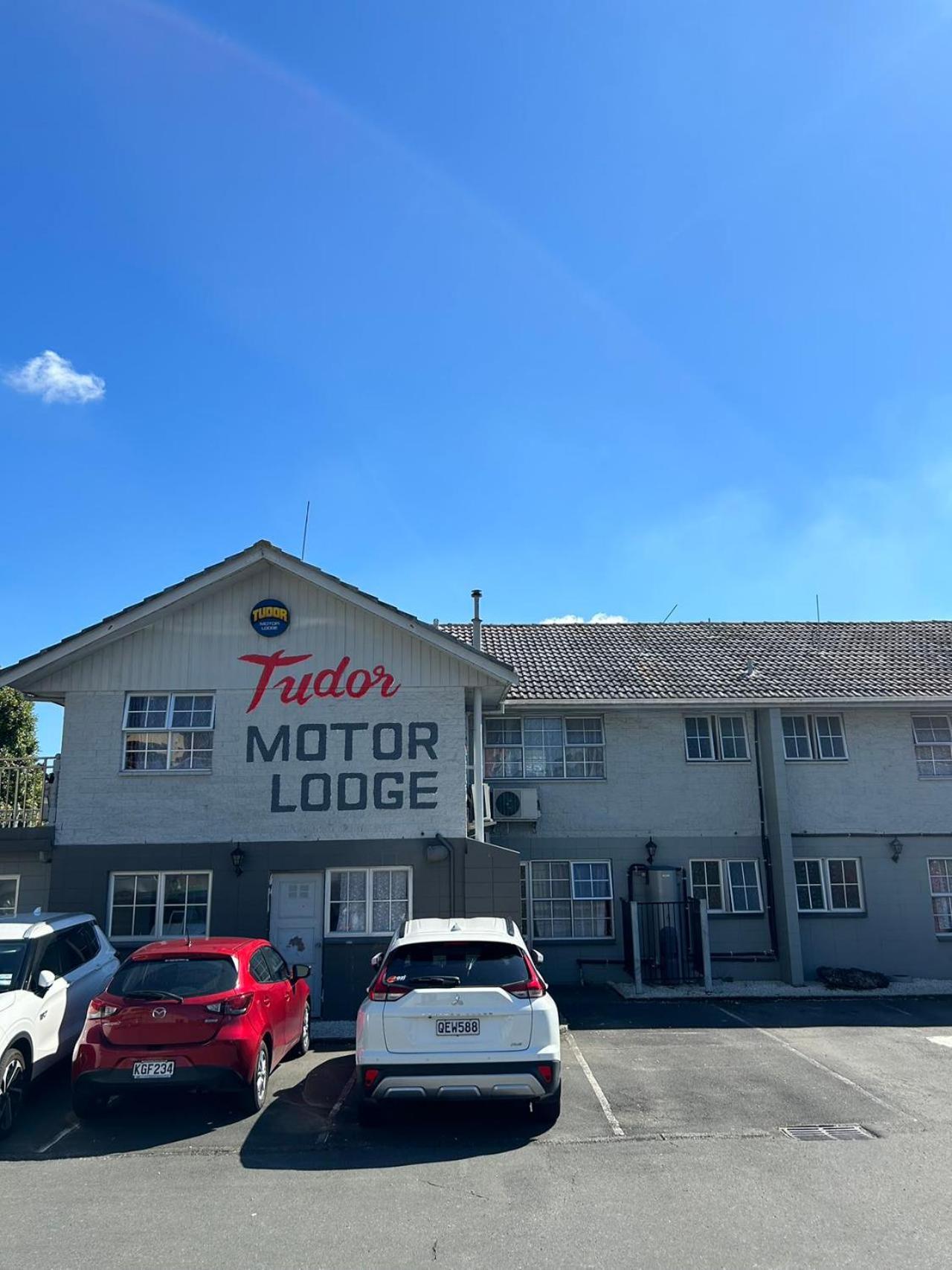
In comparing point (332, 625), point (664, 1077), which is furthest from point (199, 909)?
point (664, 1077)

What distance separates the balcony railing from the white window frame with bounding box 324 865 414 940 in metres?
4.57

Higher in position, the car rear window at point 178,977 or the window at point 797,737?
the window at point 797,737

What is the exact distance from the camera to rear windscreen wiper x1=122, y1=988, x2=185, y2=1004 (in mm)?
8203

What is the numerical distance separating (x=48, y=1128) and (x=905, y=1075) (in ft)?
28.9

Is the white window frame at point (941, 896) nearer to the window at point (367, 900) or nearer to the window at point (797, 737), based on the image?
the window at point (797, 737)

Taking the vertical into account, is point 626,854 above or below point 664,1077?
above

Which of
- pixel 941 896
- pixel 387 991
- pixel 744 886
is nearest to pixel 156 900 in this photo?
pixel 387 991

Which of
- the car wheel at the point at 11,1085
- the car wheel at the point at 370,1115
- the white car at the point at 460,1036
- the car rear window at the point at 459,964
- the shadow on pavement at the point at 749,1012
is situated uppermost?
the car rear window at the point at 459,964

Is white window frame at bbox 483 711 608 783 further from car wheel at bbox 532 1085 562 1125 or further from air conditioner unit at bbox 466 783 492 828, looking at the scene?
car wheel at bbox 532 1085 562 1125

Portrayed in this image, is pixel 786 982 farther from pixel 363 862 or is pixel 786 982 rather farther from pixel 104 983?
pixel 104 983

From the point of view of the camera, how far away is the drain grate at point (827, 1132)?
7.67m

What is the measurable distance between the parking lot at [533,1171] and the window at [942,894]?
7.73 metres

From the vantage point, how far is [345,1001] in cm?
1335

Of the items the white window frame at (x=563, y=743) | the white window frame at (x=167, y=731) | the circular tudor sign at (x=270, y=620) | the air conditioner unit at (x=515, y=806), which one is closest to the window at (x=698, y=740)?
the white window frame at (x=563, y=743)
